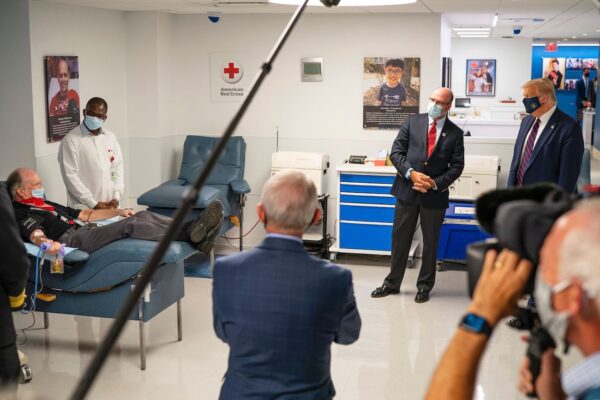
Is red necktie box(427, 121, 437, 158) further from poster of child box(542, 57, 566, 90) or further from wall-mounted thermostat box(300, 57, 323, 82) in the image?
poster of child box(542, 57, 566, 90)

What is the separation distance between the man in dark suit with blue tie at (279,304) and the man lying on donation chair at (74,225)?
103 inches

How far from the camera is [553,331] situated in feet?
4.27

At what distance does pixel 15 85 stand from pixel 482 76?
47.0 feet

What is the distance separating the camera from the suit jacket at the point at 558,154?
569 cm

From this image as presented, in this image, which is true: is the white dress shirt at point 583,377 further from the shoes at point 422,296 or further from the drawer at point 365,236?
the drawer at point 365,236

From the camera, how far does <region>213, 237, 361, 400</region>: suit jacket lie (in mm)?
2416

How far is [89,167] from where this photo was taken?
6102mm

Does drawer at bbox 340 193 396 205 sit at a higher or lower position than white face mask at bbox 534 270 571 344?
lower

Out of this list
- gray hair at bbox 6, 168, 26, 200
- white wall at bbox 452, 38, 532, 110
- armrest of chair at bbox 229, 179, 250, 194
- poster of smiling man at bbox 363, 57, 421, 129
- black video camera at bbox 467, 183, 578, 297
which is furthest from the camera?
white wall at bbox 452, 38, 532, 110

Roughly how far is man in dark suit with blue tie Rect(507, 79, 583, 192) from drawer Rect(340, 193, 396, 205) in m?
1.65

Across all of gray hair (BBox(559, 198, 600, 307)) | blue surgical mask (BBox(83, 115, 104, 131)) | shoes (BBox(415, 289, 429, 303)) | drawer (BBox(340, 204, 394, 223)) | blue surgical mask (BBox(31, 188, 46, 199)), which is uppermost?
blue surgical mask (BBox(83, 115, 104, 131))

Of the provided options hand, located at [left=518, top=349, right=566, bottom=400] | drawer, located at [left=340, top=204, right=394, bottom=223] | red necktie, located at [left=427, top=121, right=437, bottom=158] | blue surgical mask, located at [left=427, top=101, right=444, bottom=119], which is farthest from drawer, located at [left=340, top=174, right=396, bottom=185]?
hand, located at [left=518, top=349, right=566, bottom=400]

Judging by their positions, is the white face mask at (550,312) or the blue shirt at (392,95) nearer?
the white face mask at (550,312)

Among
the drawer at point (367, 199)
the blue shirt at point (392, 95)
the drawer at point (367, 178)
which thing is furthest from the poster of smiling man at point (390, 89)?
the drawer at point (367, 199)
